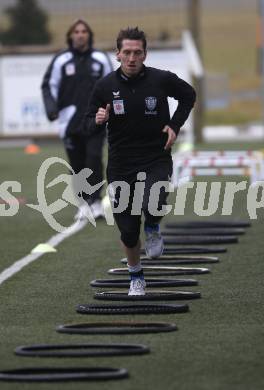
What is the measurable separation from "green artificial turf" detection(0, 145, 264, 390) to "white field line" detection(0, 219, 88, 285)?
0.07 metres

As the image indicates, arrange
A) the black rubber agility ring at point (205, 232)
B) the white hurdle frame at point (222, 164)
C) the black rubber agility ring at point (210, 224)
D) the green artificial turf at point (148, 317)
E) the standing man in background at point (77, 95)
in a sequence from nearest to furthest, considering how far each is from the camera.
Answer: the green artificial turf at point (148, 317), the black rubber agility ring at point (205, 232), the black rubber agility ring at point (210, 224), the standing man in background at point (77, 95), the white hurdle frame at point (222, 164)

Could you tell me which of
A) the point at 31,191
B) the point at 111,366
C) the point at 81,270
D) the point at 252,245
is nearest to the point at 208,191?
the point at 31,191

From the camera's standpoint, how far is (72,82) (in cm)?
1373

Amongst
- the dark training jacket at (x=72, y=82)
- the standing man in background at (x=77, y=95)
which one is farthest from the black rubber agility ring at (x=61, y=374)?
the dark training jacket at (x=72, y=82)

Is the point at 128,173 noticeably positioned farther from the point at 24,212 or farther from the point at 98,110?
the point at 24,212

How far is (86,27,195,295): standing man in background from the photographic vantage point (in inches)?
333

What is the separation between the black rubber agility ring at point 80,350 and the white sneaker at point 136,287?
176 cm

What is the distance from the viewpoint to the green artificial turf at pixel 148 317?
6246mm

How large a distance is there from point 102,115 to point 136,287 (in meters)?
1.17

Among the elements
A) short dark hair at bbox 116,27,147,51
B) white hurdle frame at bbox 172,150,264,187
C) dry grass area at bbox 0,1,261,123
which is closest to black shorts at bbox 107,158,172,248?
short dark hair at bbox 116,27,147,51

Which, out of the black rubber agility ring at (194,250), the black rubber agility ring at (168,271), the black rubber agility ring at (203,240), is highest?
the black rubber agility ring at (203,240)

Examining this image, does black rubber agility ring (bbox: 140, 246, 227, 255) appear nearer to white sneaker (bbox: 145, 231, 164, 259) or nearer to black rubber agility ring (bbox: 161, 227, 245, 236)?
black rubber agility ring (bbox: 161, 227, 245, 236)

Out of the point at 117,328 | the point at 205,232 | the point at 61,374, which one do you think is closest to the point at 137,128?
the point at 117,328

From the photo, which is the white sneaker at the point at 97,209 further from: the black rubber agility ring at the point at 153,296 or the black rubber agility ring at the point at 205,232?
the black rubber agility ring at the point at 153,296
